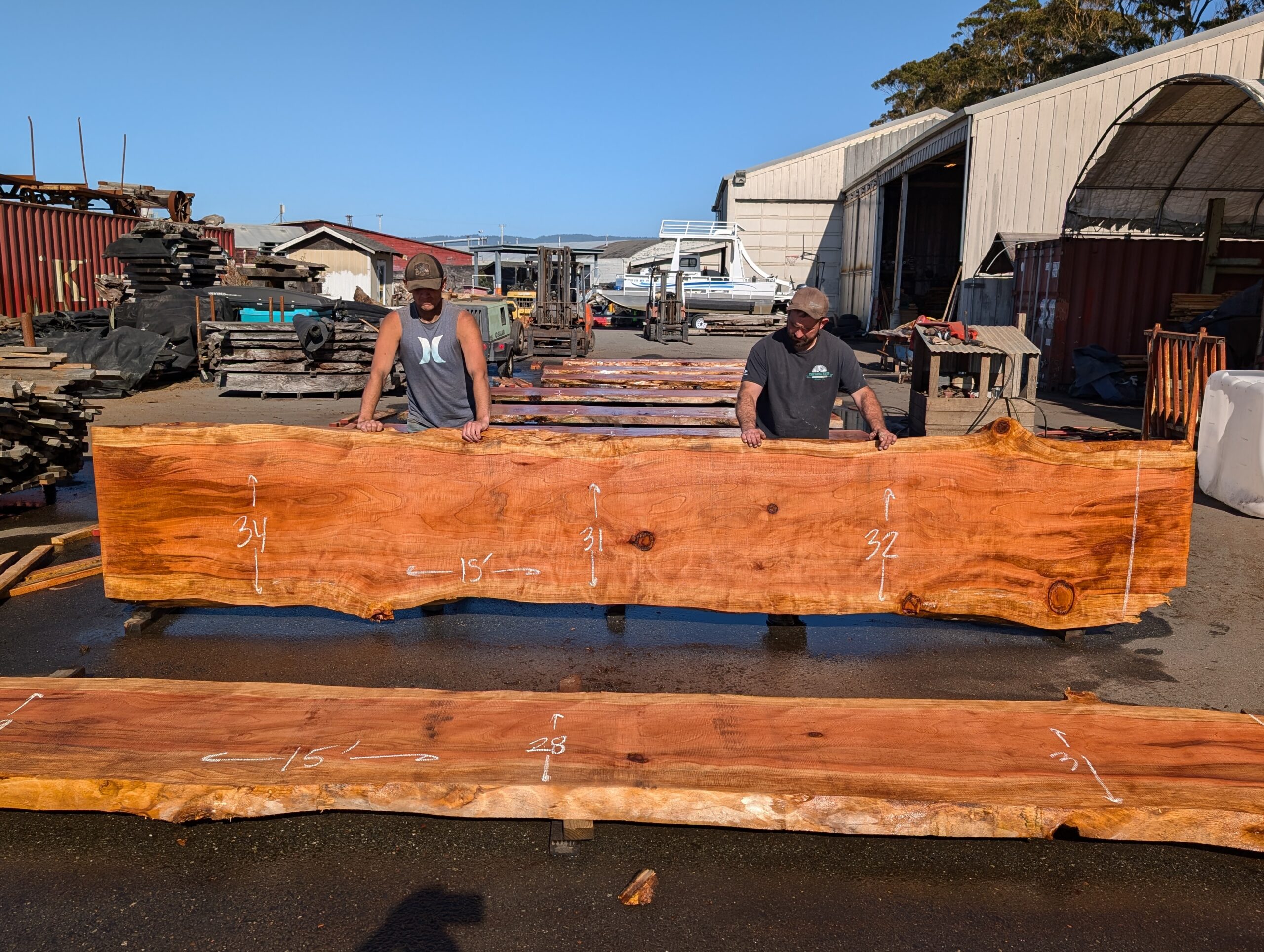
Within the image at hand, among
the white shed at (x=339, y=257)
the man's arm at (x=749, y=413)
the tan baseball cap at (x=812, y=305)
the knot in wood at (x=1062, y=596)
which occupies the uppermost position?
the white shed at (x=339, y=257)

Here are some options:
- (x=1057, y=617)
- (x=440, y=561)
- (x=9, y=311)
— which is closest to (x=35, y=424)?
(x=440, y=561)

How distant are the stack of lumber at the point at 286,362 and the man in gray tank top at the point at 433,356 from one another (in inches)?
435

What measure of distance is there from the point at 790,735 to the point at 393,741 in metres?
1.35

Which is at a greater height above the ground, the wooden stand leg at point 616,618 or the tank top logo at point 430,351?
the tank top logo at point 430,351

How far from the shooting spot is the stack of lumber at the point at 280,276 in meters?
22.3

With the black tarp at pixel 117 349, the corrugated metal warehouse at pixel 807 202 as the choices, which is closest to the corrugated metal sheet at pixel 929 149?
the corrugated metal warehouse at pixel 807 202

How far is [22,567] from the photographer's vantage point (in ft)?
19.0

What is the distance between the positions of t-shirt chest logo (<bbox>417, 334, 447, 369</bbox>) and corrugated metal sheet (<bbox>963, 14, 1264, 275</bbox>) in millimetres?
19078

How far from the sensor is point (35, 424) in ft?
26.4

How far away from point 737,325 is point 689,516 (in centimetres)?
2843

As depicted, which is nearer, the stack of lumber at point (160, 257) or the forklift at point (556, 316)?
the stack of lumber at point (160, 257)

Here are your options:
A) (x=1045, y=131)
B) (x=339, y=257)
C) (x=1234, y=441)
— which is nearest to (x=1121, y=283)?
(x=1045, y=131)

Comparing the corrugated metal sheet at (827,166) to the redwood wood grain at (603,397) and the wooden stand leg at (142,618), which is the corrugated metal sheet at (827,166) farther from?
the wooden stand leg at (142,618)

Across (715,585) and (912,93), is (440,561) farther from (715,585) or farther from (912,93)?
(912,93)
